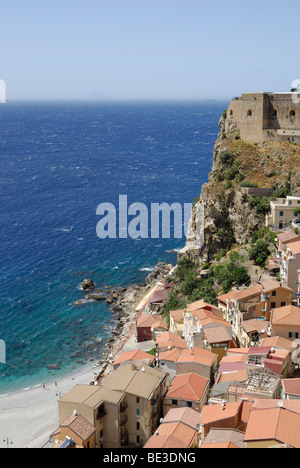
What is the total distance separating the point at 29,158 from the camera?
150 m

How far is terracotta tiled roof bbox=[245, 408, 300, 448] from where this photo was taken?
23078mm

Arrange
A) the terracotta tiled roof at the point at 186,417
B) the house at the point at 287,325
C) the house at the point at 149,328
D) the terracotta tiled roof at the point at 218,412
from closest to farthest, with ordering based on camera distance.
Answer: the terracotta tiled roof at the point at 218,412 < the terracotta tiled roof at the point at 186,417 < the house at the point at 287,325 < the house at the point at 149,328

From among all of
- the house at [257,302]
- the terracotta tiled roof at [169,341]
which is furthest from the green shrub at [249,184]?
the terracotta tiled roof at [169,341]

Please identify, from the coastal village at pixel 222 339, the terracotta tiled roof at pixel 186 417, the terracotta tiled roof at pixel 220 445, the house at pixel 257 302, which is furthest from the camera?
the house at pixel 257 302

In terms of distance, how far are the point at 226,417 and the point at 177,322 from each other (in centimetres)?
2111

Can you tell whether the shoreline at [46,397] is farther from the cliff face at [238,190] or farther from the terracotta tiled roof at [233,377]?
the terracotta tiled roof at [233,377]

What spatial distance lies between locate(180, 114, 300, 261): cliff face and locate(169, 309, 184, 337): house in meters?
11.4

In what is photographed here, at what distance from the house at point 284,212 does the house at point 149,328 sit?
48.3ft

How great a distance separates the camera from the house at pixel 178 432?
26859 millimetres

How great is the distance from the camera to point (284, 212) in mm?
50250

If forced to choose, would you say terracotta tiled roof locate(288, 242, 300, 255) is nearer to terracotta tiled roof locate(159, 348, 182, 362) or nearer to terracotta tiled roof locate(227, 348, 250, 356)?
terracotta tiled roof locate(227, 348, 250, 356)

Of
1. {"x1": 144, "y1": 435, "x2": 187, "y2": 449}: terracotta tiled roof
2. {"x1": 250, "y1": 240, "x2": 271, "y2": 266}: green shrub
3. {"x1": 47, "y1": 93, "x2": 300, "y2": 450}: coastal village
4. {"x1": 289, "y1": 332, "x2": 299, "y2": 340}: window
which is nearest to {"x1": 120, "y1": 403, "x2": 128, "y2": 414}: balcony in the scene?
{"x1": 47, "y1": 93, "x2": 300, "y2": 450}: coastal village

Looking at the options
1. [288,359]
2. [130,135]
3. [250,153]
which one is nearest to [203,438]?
[288,359]
